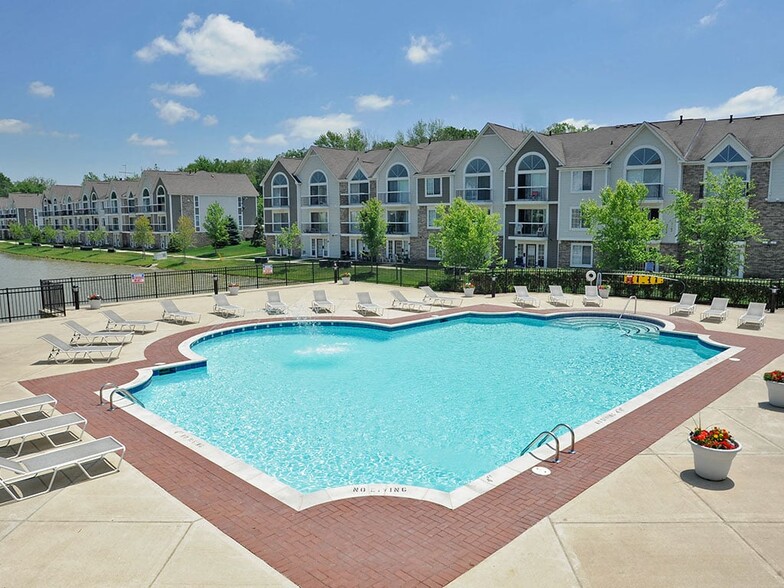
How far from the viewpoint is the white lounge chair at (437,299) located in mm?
26188

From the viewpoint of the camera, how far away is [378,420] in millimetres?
12219

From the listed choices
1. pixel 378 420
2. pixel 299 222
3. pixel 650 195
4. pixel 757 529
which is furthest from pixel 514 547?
pixel 299 222

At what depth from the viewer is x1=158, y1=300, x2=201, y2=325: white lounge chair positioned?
69.9 ft

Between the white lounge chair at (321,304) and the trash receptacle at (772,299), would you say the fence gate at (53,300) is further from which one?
the trash receptacle at (772,299)

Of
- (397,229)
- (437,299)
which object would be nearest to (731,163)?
(437,299)

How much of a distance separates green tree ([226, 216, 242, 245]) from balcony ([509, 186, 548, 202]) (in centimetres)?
4281

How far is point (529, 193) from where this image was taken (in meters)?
42.5

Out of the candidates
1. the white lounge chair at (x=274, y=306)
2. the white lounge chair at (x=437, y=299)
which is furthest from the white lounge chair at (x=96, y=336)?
the white lounge chair at (x=437, y=299)

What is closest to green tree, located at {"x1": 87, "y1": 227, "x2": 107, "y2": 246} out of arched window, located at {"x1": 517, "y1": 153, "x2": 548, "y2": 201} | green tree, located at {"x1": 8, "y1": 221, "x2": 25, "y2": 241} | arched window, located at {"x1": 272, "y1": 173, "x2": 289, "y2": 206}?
green tree, located at {"x1": 8, "y1": 221, "x2": 25, "y2": 241}

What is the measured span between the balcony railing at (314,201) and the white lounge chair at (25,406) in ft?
152

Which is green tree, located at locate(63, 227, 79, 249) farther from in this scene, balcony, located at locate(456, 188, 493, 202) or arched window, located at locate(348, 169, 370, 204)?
balcony, located at locate(456, 188, 493, 202)

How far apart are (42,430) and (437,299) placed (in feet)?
63.5

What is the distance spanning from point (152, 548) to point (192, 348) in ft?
40.9

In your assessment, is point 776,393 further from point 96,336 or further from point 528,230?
point 528,230
